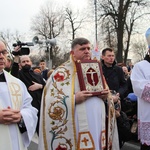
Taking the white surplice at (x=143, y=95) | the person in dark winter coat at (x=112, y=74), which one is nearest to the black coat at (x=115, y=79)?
the person in dark winter coat at (x=112, y=74)

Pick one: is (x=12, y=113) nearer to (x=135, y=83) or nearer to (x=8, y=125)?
(x=8, y=125)

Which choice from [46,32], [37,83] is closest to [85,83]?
[37,83]

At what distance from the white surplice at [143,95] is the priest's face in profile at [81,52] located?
32.9 inches

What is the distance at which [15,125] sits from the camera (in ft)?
8.75

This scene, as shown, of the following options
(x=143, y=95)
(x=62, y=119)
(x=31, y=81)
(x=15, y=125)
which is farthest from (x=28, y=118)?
(x=31, y=81)

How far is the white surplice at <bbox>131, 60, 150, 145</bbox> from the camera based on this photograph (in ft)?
12.0

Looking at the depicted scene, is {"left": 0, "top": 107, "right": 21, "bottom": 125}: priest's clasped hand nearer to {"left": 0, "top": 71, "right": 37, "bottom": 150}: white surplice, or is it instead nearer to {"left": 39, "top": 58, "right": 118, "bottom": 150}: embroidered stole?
{"left": 0, "top": 71, "right": 37, "bottom": 150}: white surplice

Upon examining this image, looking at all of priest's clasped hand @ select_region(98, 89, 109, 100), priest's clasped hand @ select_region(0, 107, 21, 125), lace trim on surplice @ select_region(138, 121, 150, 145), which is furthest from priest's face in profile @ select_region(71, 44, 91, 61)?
lace trim on surplice @ select_region(138, 121, 150, 145)

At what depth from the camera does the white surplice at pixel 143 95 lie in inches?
144

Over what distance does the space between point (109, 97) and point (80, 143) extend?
0.64 metres

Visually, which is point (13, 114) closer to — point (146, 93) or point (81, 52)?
point (81, 52)

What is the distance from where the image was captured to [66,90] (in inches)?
125

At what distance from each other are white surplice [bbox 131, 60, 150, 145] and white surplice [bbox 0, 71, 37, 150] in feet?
4.97

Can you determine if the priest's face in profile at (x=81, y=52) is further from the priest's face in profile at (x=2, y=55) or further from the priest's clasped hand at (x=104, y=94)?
the priest's face in profile at (x=2, y=55)
